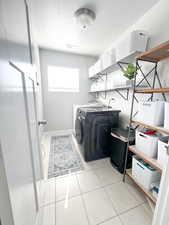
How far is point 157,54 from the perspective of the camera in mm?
1126

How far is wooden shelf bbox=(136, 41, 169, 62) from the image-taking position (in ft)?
3.11

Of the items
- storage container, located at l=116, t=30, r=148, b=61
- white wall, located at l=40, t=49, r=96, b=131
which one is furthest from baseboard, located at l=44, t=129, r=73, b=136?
storage container, located at l=116, t=30, r=148, b=61

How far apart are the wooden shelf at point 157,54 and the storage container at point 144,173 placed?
1.30m

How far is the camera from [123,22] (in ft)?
5.54

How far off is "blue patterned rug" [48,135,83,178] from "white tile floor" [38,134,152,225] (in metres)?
0.14

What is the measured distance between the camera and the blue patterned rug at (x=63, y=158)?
1.74m

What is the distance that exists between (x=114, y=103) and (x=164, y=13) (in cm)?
156

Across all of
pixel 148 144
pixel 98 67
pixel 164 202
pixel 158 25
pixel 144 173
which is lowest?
pixel 144 173

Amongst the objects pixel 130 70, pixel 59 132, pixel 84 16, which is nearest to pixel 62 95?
pixel 59 132

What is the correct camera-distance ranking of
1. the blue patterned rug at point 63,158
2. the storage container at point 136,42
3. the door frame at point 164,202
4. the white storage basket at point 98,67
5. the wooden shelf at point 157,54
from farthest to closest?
the white storage basket at point 98,67, the blue patterned rug at point 63,158, the storage container at point 136,42, the wooden shelf at point 157,54, the door frame at point 164,202

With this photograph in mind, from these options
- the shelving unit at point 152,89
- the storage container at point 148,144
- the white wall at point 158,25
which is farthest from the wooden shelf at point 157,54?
the storage container at point 148,144

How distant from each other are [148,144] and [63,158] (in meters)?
1.59

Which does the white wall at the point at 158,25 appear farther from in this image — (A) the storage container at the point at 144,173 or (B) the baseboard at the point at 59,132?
(B) the baseboard at the point at 59,132

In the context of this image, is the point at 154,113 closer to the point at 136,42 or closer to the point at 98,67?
the point at 136,42
